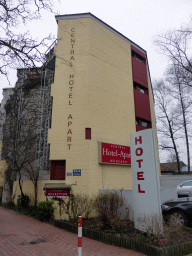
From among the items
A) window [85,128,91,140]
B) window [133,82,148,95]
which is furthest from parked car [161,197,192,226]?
window [133,82,148,95]

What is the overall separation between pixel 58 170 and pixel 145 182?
6.99 metres

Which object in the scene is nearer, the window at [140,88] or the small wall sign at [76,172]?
the small wall sign at [76,172]

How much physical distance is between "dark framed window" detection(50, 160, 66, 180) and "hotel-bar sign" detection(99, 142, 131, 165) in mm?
2427

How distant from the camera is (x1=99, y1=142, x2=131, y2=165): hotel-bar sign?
12.5 metres

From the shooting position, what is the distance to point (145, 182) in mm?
6906

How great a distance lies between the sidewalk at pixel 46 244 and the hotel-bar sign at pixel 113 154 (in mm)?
4967

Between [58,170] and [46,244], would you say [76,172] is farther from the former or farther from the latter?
[46,244]

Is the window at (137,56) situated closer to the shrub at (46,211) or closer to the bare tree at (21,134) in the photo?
the bare tree at (21,134)

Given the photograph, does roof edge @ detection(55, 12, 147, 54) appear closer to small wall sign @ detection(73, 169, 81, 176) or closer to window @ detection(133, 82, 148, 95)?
window @ detection(133, 82, 148, 95)

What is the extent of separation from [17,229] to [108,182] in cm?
571

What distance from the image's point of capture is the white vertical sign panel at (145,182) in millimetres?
6398

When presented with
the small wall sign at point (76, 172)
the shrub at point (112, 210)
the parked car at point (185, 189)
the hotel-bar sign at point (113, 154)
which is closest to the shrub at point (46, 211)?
the small wall sign at point (76, 172)

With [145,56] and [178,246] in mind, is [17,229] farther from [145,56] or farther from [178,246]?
[145,56]

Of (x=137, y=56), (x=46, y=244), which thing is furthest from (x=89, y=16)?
(x=46, y=244)
